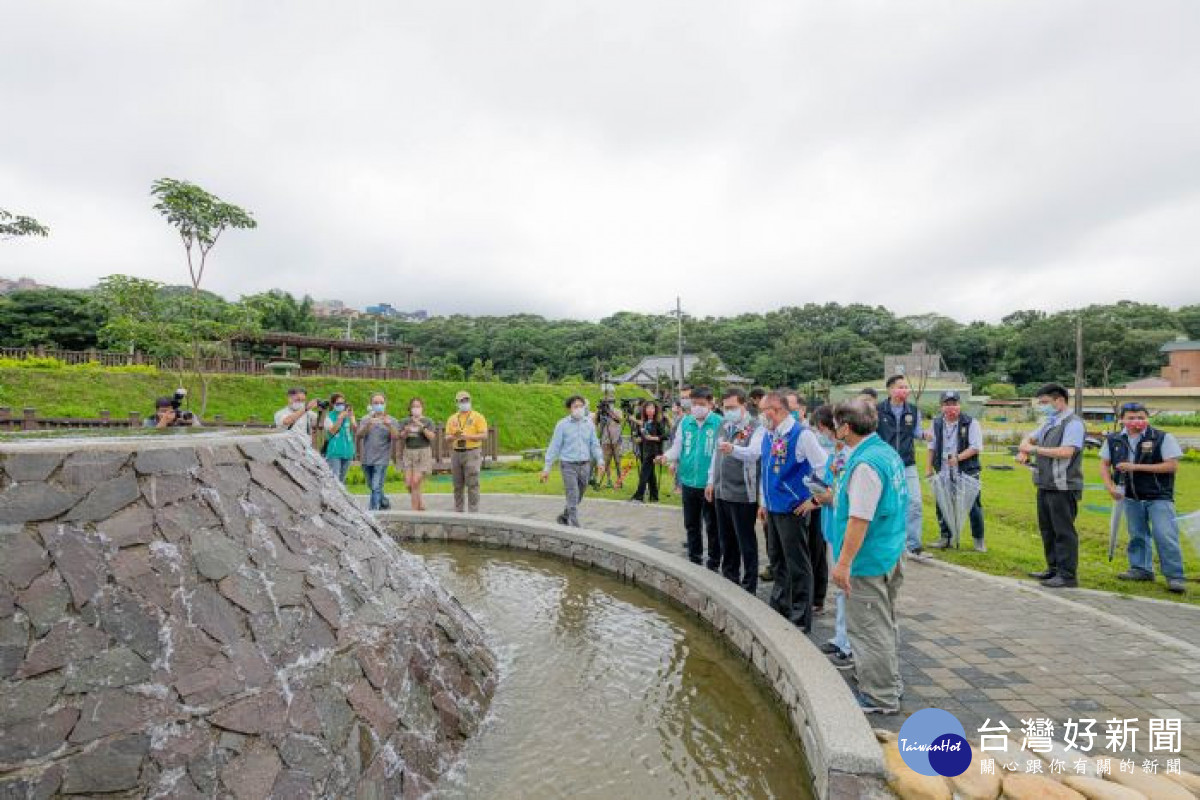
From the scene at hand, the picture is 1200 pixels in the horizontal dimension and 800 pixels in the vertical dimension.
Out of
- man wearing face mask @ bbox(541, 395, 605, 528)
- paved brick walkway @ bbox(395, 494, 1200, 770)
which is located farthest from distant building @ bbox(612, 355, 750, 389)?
paved brick walkway @ bbox(395, 494, 1200, 770)

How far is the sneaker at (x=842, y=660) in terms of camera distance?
3.77m

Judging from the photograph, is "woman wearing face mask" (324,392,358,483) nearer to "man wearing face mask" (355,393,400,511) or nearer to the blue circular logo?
"man wearing face mask" (355,393,400,511)

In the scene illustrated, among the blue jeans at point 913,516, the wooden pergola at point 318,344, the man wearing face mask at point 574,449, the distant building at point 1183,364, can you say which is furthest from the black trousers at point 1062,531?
the distant building at point 1183,364

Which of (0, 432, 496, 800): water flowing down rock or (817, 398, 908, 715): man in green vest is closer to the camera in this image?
(0, 432, 496, 800): water flowing down rock

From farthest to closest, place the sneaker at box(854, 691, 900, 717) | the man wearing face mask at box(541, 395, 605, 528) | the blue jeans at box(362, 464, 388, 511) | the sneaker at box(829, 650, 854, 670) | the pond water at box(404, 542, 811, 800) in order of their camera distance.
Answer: the blue jeans at box(362, 464, 388, 511), the man wearing face mask at box(541, 395, 605, 528), the sneaker at box(829, 650, 854, 670), the sneaker at box(854, 691, 900, 717), the pond water at box(404, 542, 811, 800)

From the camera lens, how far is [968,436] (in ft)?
21.4

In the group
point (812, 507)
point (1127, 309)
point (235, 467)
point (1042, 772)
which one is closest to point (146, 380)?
point (235, 467)

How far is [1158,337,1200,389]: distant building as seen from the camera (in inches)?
1892

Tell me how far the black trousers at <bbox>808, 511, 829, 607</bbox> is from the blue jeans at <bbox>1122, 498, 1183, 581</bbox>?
10.2 ft

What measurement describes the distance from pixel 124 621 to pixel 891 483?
11.9 ft

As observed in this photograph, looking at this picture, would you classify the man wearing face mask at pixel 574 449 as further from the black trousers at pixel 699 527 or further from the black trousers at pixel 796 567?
the black trousers at pixel 796 567

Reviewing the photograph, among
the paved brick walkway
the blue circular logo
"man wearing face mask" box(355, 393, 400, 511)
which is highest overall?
"man wearing face mask" box(355, 393, 400, 511)

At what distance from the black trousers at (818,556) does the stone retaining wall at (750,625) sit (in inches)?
32.5

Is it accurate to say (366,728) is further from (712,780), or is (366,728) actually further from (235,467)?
(712,780)
